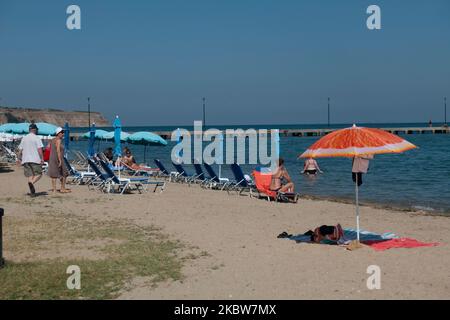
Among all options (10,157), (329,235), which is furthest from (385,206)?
(10,157)

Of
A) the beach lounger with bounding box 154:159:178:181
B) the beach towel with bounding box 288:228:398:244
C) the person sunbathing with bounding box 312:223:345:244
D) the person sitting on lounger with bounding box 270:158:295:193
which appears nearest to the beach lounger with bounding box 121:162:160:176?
the beach lounger with bounding box 154:159:178:181

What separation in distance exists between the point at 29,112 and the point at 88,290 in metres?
160

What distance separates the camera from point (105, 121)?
7721 inches

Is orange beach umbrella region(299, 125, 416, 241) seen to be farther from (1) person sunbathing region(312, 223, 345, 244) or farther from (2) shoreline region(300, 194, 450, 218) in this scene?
(2) shoreline region(300, 194, 450, 218)

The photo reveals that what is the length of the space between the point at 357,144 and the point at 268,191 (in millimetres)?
6137

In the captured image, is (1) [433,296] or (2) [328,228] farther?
(2) [328,228]

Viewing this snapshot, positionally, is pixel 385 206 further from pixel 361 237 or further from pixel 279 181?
pixel 361 237

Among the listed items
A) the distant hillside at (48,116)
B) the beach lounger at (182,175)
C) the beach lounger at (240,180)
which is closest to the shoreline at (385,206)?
the beach lounger at (240,180)

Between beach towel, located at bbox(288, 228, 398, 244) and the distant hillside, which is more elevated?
the distant hillside

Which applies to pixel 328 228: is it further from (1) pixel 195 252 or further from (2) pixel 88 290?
(2) pixel 88 290

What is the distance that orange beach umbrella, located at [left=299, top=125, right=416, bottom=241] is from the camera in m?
6.45

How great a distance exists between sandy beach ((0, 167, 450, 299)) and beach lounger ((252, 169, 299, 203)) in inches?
11.7

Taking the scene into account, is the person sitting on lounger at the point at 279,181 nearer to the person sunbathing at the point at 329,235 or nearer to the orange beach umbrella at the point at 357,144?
the person sunbathing at the point at 329,235
